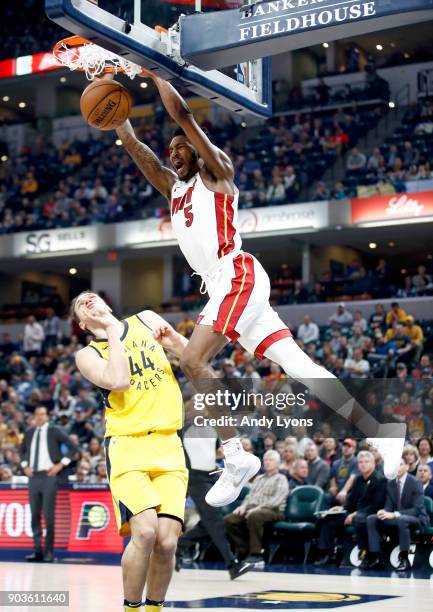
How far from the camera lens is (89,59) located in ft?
22.5

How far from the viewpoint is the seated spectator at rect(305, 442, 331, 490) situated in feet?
40.3

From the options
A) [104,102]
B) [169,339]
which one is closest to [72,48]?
[104,102]

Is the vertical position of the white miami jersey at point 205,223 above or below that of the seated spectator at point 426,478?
above

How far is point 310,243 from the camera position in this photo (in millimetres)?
26375

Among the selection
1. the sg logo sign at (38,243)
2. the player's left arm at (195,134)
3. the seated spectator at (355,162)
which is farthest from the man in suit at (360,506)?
the sg logo sign at (38,243)

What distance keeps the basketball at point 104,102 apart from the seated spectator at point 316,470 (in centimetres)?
691

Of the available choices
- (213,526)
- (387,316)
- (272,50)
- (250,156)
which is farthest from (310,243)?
(272,50)

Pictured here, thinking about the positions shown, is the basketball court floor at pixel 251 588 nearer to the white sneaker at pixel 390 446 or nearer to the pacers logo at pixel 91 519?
the pacers logo at pixel 91 519

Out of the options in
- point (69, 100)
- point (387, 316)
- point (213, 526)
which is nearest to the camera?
point (213, 526)

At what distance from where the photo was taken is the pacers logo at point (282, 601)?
25.9ft

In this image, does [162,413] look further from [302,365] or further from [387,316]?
[387,316]

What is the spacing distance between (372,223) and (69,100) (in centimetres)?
1456

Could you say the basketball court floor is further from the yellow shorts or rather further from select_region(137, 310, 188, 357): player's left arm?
select_region(137, 310, 188, 357): player's left arm

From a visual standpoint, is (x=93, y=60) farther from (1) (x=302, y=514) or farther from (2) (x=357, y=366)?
(2) (x=357, y=366)
